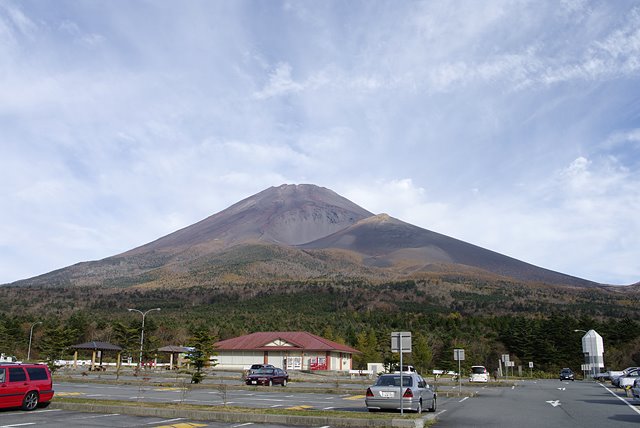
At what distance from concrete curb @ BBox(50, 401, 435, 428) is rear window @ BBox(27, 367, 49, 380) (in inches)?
42.3

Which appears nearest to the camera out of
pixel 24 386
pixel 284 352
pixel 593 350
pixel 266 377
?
pixel 24 386

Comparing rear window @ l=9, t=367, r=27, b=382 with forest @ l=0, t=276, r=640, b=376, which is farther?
forest @ l=0, t=276, r=640, b=376

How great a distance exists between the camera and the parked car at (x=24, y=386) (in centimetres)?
1656

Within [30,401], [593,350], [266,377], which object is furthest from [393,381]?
[593,350]

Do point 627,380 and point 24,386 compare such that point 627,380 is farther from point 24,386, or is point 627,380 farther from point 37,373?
point 24,386

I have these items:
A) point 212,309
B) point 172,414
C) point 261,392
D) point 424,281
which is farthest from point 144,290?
point 172,414

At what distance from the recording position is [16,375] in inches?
672

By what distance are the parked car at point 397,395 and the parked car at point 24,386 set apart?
9.96m

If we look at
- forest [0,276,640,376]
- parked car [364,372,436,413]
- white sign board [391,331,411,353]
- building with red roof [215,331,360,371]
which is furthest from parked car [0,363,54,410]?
building with red roof [215,331,360,371]

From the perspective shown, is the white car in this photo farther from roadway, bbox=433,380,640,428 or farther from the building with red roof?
the building with red roof

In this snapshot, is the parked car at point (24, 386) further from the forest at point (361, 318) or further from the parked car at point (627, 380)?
the parked car at point (627, 380)

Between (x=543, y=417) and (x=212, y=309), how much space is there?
106819mm

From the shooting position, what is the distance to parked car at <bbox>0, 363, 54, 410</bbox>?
16.6m

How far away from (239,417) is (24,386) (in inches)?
258
